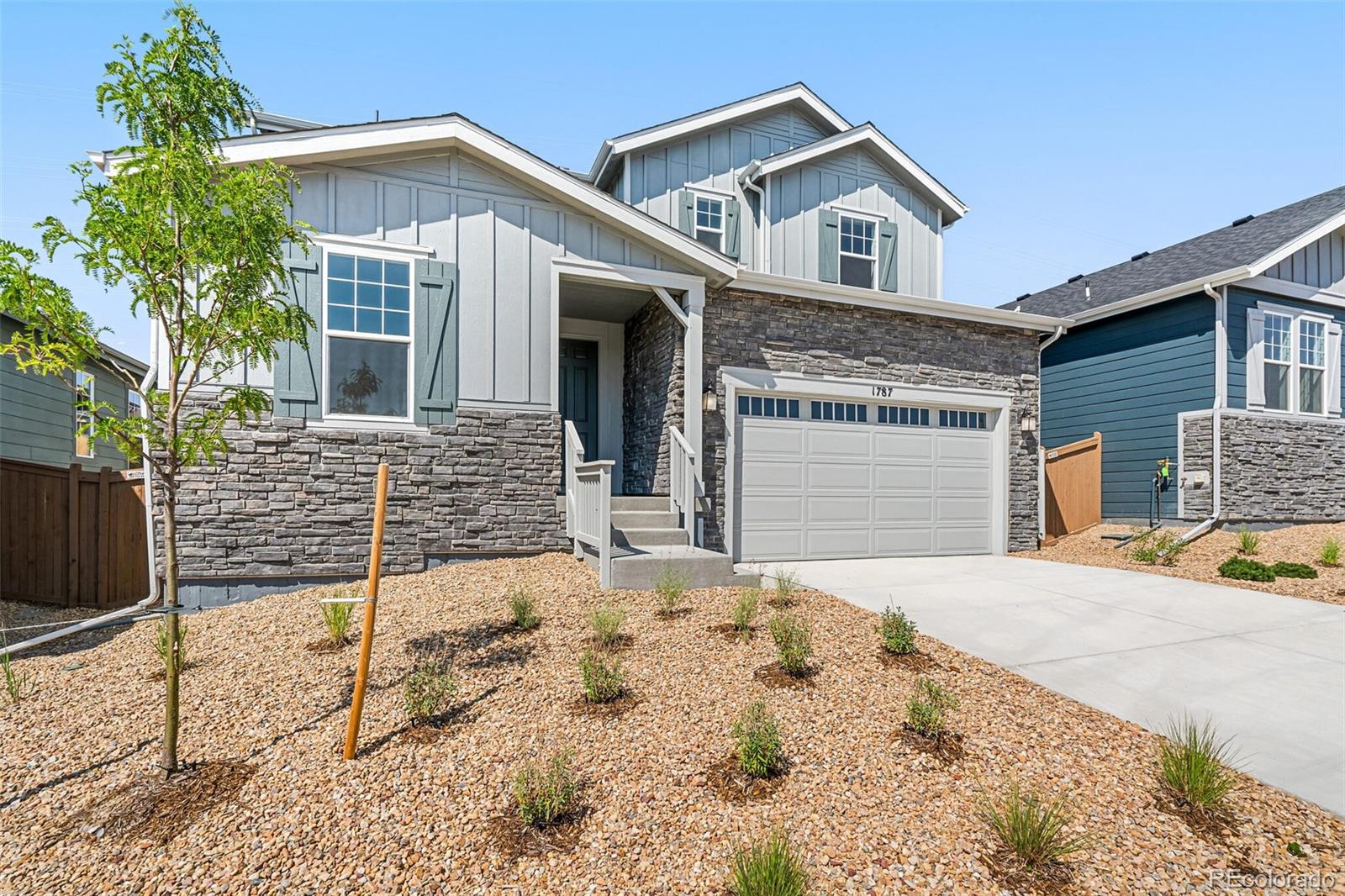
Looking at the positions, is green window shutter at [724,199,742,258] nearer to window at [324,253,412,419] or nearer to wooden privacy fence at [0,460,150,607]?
window at [324,253,412,419]

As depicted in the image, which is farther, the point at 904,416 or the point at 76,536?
the point at 904,416

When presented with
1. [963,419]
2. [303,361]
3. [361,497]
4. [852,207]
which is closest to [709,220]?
[852,207]

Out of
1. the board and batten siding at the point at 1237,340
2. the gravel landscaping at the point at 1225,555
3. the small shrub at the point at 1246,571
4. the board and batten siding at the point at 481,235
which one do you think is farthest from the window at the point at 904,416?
the board and batten siding at the point at 1237,340

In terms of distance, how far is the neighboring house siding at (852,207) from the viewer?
1019 cm

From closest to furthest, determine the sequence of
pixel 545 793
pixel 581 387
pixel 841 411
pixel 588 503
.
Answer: pixel 545 793 < pixel 588 503 < pixel 841 411 < pixel 581 387

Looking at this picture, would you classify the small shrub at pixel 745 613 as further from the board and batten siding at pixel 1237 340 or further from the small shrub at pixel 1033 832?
the board and batten siding at pixel 1237 340

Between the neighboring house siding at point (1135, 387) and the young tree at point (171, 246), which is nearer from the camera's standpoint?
the young tree at point (171, 246)

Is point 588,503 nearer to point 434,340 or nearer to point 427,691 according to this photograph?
point 434,340

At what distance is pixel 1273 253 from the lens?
9750mm

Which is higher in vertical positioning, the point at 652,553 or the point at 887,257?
the point at 887,257

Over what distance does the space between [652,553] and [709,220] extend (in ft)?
20.8

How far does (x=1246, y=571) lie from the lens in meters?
6.96

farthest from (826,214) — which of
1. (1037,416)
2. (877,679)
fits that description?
(877,679)

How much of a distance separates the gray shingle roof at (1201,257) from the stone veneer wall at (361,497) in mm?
11164
